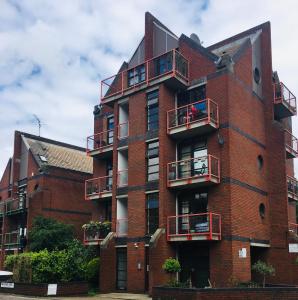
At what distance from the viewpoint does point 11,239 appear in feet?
127

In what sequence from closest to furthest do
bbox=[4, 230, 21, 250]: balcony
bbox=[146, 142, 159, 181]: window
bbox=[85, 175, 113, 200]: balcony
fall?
bbox=[146, 142, 159, 181]: window < bbox=[85, 175, 113, 200]: balcony < bbox=[4, 230, 21, 250]: balcony

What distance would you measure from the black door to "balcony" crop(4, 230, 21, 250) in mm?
11742

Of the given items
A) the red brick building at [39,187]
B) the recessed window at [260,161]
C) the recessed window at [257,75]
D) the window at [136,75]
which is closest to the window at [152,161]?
the window at [136,75]

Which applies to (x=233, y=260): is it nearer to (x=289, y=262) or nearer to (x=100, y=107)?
(x=289, y=262)

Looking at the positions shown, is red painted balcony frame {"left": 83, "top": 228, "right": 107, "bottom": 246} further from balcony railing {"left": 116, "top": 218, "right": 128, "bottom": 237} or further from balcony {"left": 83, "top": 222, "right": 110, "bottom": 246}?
balcony railing {"left": 116, "top": 218, "right": 128, "bottom": 237}

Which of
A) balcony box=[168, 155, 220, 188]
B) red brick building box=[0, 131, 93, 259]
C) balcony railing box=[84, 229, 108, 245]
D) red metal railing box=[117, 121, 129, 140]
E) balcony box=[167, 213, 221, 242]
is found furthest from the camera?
red brick building box=[0, 131, 93, 259]

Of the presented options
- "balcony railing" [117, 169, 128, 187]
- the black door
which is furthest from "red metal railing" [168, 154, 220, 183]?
the black door

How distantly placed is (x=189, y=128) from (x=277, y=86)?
316 inches

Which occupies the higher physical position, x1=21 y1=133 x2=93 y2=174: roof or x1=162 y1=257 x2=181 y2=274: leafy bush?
x1=21 y1=133 x2=93 y2=174: roof

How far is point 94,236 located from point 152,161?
6604mm

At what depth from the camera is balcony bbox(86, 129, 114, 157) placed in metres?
31.7

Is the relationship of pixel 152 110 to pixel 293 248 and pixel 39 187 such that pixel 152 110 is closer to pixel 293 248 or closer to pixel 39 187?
pixel 293 248

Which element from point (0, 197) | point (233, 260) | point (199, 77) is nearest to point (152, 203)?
point (233, 260)

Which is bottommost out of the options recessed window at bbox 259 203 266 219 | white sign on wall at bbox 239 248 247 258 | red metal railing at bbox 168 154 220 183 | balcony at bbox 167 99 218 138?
white sign on wall at bbox 239 248 247 258
